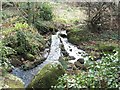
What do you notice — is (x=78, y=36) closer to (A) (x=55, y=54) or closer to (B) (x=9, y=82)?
(A) (x=55, y=54)

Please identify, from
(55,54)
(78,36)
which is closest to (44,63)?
(55,54)

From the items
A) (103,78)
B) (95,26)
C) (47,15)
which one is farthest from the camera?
(47,15)

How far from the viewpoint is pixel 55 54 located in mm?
8008

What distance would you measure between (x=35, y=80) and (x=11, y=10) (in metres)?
5.93

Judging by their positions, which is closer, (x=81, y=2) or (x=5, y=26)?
(x=5, y=26)

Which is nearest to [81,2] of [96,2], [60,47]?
[96,2]

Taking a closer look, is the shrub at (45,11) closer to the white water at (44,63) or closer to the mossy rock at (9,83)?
the white water at (44,63)

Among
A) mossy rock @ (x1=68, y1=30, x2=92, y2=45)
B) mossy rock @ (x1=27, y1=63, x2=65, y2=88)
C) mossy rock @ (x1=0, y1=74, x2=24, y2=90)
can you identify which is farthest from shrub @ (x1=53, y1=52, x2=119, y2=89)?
mossy rock @ (x1=68, y1=30, x2=92, y2=45)

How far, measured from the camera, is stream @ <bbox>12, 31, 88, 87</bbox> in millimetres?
6523

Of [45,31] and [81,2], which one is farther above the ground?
[81,2]

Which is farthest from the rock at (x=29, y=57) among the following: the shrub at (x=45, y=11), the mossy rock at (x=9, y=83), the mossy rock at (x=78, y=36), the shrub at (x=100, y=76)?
the shrub at (x=100, y=76)

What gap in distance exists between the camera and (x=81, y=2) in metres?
11.1

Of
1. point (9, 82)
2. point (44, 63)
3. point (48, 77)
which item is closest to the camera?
point (48, 77)

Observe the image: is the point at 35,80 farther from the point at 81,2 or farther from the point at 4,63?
the point at 81,2
